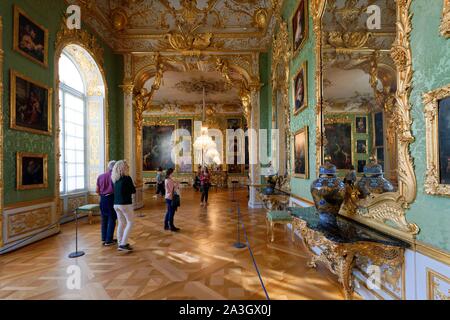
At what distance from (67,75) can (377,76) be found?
27.6 ft

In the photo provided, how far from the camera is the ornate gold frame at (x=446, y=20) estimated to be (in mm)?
1569

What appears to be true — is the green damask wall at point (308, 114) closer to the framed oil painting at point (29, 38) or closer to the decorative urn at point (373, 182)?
the decorative urn at point (373, 182)

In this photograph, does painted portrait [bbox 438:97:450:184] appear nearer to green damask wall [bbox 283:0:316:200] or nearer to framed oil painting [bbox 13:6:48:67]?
green damask wall [bbox 283:0:316:200]

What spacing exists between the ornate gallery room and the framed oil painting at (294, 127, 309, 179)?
0.14 ft

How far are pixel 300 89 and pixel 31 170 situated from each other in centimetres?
611

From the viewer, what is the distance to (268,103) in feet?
27.8

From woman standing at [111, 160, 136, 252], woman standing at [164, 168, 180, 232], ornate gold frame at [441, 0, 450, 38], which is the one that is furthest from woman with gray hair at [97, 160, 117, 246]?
ornate gold frame at [441, 0, 450, 38]

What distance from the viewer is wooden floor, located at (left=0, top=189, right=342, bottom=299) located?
284cm

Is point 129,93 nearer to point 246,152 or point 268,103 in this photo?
point 268,103

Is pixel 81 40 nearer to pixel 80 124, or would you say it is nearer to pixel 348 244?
pixel 80 124

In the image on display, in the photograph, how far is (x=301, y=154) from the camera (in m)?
4.71

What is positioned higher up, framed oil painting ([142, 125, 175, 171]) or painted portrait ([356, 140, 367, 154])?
framed oil painting ([142, 125, 175, 171])

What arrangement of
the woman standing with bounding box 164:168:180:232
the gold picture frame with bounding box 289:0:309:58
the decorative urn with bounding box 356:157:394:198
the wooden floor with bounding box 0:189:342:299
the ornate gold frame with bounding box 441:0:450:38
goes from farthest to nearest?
1. the woman standing with bounding box 164:168:180:232
2. the gold picture frame with bounding box 289:0:309:58
3. the wooden floor with bounding box 0:189:342:299
4. the decorative urn with bounding box 356:157:394:198
5. the ornate gold frame with bounding box 441:0:450:38

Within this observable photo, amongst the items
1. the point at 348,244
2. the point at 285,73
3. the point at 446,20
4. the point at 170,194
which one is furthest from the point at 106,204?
the point at 446,20
